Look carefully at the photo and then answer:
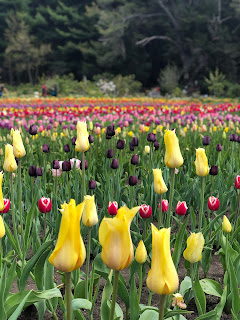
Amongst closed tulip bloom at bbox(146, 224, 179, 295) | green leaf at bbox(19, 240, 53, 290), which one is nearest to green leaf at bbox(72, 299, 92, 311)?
green leaf at bbox(19, 240, 53, 290)

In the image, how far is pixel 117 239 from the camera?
896mm

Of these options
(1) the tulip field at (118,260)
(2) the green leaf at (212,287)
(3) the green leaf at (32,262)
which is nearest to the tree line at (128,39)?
(1) the tulip field at (118,260)

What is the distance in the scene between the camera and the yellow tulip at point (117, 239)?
2.89 feet

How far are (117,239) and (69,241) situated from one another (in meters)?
0.11

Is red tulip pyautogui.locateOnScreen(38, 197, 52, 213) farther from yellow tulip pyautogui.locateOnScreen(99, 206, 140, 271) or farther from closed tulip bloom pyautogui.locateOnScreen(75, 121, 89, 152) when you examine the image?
yellow tulip pyautogui.locateOnScreen(99, 206, 140, 271)

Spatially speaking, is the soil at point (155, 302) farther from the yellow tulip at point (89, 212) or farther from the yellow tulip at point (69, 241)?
the yellow tulip at point (69, 241)

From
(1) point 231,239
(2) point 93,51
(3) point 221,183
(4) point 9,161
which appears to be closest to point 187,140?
(3) point 221,183

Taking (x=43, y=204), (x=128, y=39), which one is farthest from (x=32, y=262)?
(x=128, y=39)

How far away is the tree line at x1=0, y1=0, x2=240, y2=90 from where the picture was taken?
31594 mm

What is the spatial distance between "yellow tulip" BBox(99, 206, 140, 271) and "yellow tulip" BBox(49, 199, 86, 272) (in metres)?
0.06

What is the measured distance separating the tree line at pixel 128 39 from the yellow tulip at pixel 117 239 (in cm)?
2972

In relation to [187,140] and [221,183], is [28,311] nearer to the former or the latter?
[221,183]

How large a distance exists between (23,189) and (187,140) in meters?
2.75

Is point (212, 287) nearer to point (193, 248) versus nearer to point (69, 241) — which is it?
point (193, 248)
